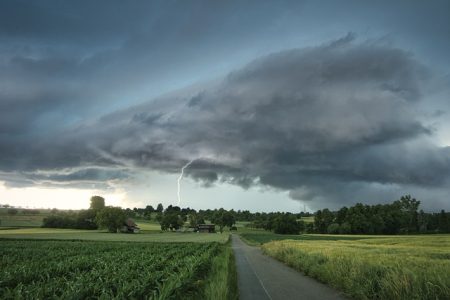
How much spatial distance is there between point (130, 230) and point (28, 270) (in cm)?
12898

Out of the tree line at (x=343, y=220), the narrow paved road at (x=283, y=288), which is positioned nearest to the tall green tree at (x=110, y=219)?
the tree line at (x=343, y=220)

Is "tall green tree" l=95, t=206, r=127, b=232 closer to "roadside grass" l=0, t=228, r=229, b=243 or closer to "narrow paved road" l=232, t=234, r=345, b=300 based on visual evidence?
"roadside grass" l=0, t=228, r=229, b=243

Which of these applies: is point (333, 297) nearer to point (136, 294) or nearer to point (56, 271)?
point (136, 294)

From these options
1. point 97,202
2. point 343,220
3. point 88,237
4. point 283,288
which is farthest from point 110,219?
point 283,288

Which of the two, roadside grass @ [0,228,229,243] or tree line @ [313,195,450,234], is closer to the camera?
roadside grass @ [0,228,229,243]

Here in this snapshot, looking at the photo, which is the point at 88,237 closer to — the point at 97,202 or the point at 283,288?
the point at 283,288

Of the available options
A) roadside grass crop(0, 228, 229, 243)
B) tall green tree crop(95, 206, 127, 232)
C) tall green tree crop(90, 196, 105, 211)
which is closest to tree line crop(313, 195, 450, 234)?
roadside grass crop(0, 228, 229, 243)

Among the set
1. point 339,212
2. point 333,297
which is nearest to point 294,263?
point 333,297

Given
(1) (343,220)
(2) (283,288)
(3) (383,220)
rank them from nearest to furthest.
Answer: (2) (283,288) → (3) (383,220) → (1) (343,220)

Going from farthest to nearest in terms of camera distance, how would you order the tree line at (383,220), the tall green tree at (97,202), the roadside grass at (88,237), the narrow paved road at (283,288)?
the tall green tree at (97,202) < the tree line at (383,220) < the roadside grass at (88,237) < the narrow paved road at (283,288)

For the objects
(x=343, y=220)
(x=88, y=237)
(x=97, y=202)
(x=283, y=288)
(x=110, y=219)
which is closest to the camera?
(x=283, y=288)

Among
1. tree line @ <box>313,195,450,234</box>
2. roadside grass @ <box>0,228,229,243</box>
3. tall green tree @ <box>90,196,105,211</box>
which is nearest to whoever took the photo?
roadside grass @ <box>0,228,229,243</box>

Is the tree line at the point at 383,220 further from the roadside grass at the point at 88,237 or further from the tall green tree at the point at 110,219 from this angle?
the tall green tree at the point at 110,219

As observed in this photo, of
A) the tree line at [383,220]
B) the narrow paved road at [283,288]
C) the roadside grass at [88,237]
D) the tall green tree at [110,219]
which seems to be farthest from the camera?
the tree line at [383,220]
